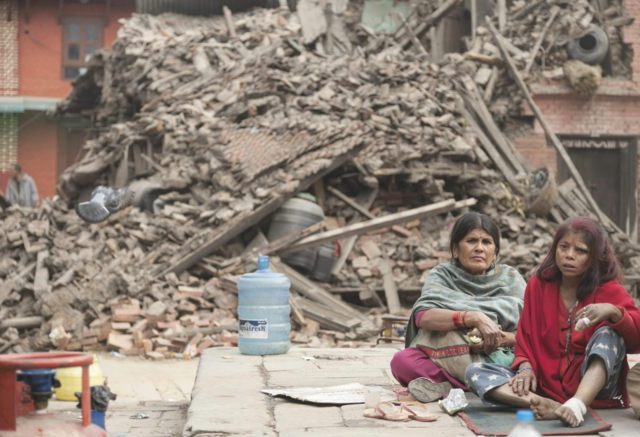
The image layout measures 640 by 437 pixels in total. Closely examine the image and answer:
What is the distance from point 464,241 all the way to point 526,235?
9.72 metres

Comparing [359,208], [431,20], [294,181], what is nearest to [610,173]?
[431,20]

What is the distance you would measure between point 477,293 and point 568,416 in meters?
1.25

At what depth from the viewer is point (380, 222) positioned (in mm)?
14477

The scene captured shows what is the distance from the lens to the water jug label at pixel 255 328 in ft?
26.8

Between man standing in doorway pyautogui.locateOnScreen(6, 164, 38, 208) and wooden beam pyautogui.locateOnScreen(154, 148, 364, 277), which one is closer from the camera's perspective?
wooden beam pyautogui.locateOnScreen(154, 148, 364, 277)

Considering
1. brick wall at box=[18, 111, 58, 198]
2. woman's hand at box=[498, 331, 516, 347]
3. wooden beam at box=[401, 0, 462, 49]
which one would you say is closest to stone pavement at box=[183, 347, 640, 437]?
woman's hand at box=[498, 331, 516, 347]

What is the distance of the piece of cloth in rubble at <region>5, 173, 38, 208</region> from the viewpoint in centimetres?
1941

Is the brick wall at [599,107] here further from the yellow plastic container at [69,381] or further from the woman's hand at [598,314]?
the woman's hand at [598,314]

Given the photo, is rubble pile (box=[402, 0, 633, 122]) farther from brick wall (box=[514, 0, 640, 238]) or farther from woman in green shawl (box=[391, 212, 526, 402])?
woman in green shawl (box=[391, 212, 526, 402])

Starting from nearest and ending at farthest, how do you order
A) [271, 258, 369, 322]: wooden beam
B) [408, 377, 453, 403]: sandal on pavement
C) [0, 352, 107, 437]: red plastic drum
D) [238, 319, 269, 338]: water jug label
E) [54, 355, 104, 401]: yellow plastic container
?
[0, 352, 107, 437]: red plastic drum < [408, 377, 453, 403]: sandal on pavement < [54, 355, 104, 401]: yellow plastic container < [238, 319, 269, 338]: water jug label < [271, 258, 369, 322]: wooden beam

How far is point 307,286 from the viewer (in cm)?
1364

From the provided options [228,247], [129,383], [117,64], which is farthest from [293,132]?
[117,64]

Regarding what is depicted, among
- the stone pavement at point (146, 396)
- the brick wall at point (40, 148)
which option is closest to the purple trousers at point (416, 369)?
the stone pavement at point (146, 396)

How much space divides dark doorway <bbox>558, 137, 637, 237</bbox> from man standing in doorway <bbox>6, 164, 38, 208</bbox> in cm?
953
